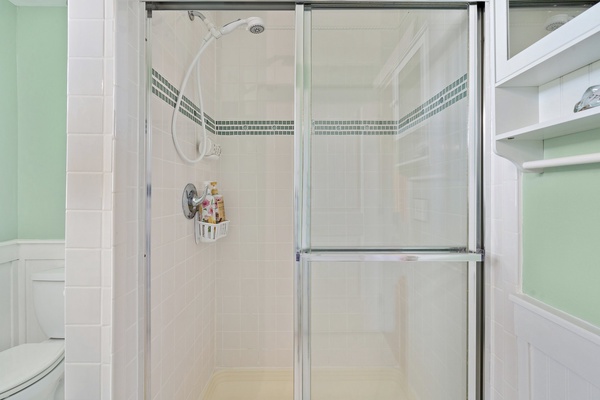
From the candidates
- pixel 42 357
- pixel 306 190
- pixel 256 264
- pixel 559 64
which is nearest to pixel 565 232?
pixel 559 64

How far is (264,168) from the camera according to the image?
2162mm

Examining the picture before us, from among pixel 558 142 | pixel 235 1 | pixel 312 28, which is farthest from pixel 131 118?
pixel 558 142

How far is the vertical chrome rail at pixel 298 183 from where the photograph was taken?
113 centimetres

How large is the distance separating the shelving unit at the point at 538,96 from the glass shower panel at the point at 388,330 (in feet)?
1.57

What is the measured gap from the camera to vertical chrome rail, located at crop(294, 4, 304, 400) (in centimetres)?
113

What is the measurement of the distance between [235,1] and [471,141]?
3.24ft

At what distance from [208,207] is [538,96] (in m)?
1.51

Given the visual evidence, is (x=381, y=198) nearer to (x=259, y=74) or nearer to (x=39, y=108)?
(x=259, y=74)

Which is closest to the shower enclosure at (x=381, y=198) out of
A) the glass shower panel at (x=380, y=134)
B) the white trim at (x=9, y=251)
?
the glass shower panel at (x=380, y=134)

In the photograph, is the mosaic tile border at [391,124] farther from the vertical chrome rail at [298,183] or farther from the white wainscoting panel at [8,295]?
the white wainscoting panel at [8,295]

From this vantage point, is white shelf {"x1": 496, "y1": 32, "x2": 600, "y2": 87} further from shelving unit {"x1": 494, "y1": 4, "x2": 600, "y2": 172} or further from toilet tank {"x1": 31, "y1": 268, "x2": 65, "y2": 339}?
toilet tank {"x1": 31, "y1": 268, "x2": 65, "y2": 339}

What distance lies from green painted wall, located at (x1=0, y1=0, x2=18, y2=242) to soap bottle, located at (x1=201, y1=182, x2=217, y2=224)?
1030 millimetres

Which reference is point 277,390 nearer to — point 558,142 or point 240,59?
point 558,142

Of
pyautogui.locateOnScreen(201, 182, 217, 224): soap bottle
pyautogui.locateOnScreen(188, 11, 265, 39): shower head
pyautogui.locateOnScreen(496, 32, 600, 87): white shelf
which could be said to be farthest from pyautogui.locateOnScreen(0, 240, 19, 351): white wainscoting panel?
Result: pyautogui.locateOnScreen(496, 32, 600, 87): white shelf
